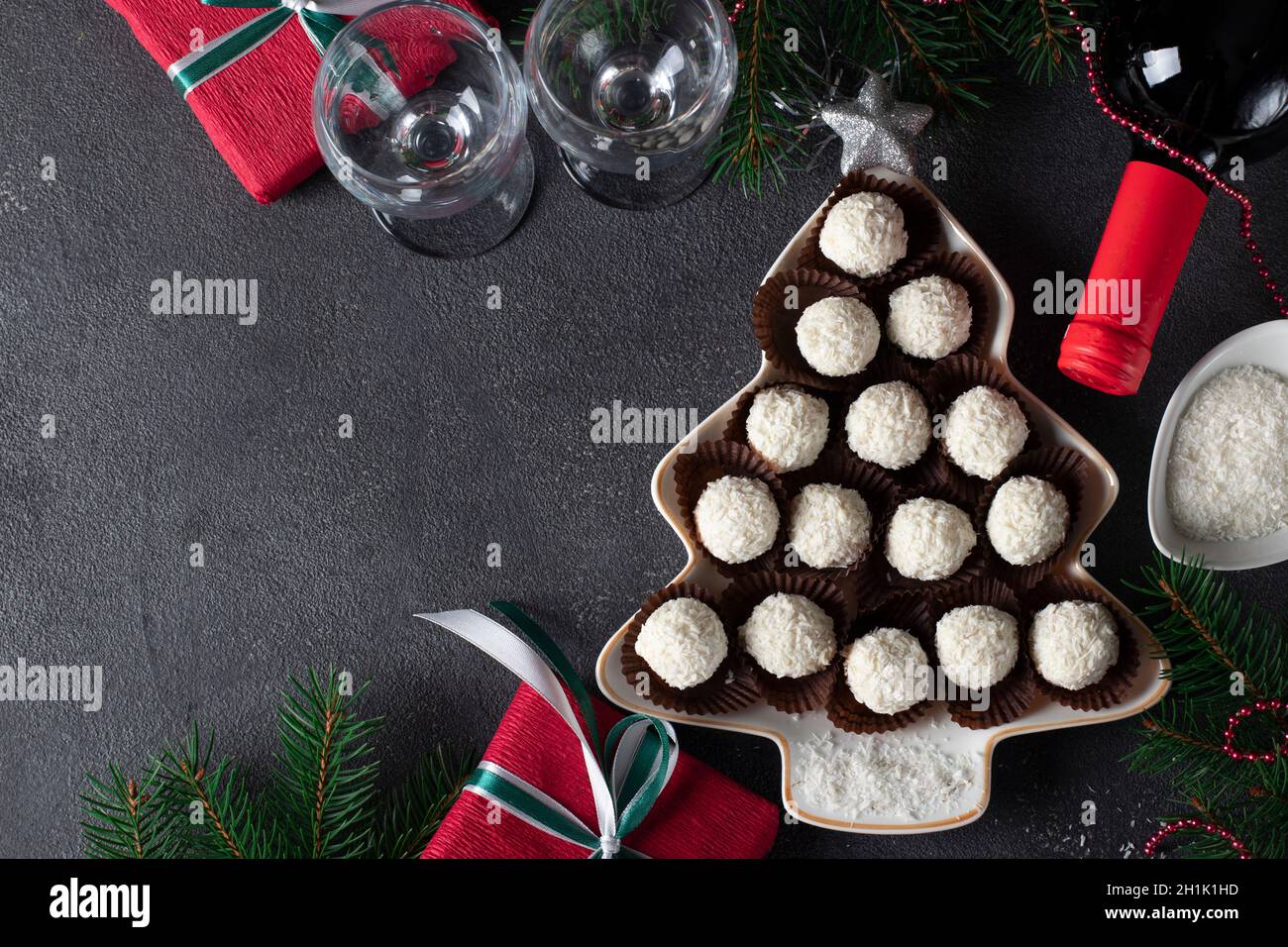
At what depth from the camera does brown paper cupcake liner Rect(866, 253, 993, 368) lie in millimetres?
960

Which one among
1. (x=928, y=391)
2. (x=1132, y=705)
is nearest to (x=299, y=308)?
(x=928, y=391)

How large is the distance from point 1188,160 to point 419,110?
675 mm

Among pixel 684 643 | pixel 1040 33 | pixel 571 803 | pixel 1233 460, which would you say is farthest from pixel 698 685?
pixel 1040 33

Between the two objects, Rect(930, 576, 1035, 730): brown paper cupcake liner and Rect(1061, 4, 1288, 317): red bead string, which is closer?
Rect(1061, 4, 1288, 317): red bead string

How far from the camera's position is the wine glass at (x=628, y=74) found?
2.96 ft

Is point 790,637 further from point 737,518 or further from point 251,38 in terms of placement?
point 251,38

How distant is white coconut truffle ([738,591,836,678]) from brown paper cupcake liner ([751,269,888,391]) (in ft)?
0.68

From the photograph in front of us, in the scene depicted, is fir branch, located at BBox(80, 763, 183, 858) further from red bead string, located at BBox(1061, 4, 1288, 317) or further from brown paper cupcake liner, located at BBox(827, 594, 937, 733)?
red bead string, located at BBox(1061, 4, 1288, 317)

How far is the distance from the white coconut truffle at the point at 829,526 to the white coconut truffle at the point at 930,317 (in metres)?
0.15

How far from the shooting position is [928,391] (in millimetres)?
958

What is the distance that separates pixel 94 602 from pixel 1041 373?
39.1 inches

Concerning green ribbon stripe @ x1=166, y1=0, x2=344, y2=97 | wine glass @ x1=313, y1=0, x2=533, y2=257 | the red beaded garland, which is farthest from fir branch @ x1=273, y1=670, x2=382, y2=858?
the red beaded garland
